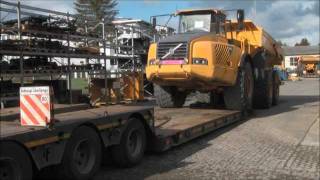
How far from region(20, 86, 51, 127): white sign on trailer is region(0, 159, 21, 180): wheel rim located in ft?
2.16

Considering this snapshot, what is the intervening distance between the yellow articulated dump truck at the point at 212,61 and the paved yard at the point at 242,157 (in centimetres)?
132

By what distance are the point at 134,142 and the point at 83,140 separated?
1.73 meters

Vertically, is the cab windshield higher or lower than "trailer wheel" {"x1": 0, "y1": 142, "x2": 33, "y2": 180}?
higher

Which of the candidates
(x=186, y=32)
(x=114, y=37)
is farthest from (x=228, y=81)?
(x=114, y=37)

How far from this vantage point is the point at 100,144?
7734mm

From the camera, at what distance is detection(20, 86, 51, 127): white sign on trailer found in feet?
21.0

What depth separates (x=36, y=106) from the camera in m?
6.47

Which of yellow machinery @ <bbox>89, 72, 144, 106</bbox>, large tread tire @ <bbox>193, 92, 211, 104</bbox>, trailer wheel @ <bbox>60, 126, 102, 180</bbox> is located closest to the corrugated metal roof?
yellow machinery @ <bbox>89, 72, 144, 106</bbox>

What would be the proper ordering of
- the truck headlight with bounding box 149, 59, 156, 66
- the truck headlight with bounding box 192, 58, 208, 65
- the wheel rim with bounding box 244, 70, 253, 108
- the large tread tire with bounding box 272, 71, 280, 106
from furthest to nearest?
the large tread tire with bounding box 272, 71, 280, 106, the wheel rim with bounding box 244, 70, 253, 108, the truck headlight with bounding box 149, 59, 156, 66, the truck headlight with bounding box 192, 58, 208, 65

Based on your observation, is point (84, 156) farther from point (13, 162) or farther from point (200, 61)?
point (200, 61)

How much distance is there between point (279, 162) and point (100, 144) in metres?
3.46

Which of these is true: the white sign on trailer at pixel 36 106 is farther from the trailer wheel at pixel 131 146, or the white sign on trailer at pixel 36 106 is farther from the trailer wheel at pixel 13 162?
the trailer wheel at pixel 131 146

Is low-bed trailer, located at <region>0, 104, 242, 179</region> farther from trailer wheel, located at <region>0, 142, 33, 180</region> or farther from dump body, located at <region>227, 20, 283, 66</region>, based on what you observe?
dump body, located at <region>227, 20, 283, 66</region>

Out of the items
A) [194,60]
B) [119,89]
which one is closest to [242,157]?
[194,60]
